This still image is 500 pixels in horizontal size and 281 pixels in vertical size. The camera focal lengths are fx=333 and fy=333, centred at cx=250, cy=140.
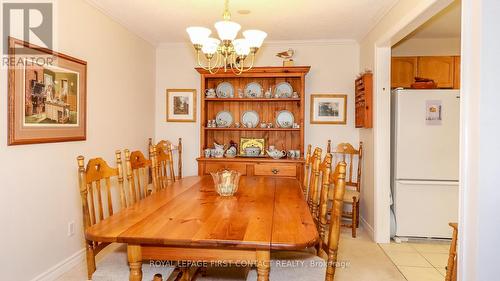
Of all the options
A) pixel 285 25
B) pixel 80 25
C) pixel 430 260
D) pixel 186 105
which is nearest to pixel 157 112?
pixel 186 105

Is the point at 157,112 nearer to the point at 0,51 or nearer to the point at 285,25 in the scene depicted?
the point at 285,25

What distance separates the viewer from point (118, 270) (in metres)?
1.67

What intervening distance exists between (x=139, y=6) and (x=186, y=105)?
163 cm

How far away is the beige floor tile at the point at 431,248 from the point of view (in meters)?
3.24

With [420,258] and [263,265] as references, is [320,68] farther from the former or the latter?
[263,265]

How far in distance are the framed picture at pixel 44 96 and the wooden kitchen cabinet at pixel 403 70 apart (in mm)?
3526

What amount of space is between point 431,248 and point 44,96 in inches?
146

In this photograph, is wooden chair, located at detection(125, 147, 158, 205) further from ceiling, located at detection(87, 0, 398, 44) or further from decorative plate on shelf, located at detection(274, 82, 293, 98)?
decorative plate on shelf, located at detection(274, 82, 293, 98)

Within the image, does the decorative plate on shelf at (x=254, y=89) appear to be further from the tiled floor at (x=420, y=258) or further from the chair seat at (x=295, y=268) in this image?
the chair seat at (x=295, y=268)

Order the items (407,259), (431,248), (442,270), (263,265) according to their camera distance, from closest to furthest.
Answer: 1. (263,265)
2. (442,270)
3. (407,259)
4. (431,248)

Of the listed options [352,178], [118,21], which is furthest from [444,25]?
[118,21]

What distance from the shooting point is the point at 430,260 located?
3021mm

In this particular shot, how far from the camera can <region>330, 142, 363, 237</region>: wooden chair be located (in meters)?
3.68

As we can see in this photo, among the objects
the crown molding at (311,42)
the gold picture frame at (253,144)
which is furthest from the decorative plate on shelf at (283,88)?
the gold picture frame at (253,144)
